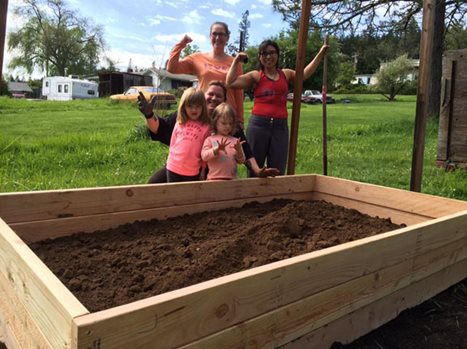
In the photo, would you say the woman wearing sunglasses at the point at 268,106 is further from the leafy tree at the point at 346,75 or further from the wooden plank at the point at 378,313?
the leafy tree at the point at 346,75

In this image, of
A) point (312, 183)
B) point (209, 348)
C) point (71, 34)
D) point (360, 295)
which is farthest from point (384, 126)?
point (71, 34)

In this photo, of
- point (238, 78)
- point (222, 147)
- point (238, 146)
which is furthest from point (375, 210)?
point (238, 78)

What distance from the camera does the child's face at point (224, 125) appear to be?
3.42 metres

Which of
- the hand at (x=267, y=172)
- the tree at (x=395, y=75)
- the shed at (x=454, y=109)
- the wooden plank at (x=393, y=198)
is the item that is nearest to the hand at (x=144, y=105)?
the hand at (x=267, y=172)

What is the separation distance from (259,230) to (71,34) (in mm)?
68855

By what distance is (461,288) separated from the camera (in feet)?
9.84

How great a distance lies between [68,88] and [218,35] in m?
49.2

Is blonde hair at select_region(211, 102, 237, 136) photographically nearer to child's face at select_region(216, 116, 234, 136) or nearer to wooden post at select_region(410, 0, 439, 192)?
child's face at select_region(216, 116, 234, 136)

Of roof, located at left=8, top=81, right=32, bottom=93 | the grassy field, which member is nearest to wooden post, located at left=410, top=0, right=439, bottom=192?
the grassy field

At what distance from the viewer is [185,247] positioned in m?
2.64

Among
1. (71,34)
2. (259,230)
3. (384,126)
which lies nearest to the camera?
(259,230)

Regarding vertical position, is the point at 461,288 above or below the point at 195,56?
below

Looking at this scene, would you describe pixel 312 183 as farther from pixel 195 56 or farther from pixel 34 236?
pixel 34 236

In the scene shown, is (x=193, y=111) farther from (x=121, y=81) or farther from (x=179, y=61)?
(x=121, y=81)
